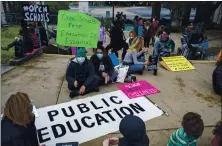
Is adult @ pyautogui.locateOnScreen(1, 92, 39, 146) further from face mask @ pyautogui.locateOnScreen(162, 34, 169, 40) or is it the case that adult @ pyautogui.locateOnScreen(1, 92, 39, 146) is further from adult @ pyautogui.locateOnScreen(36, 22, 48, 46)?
adult @ pyautogui.locateOnScreen(36, 22, 48, 46)

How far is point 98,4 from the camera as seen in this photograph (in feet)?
136

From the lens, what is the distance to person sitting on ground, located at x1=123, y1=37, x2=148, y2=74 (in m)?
5.88

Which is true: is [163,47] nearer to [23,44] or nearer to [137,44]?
[137,44]

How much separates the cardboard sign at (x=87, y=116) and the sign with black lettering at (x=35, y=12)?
11.9 ft

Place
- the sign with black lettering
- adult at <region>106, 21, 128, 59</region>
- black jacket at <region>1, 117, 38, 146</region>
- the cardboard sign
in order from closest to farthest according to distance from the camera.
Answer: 1. black jacket at <region>1, 117, 38, 146</region>
2. the cardboard sign
3. the sign with black lettering
4. adult at <region>106, 21, 128, 59</region>

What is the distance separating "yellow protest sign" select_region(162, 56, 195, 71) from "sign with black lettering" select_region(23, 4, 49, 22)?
400 cm

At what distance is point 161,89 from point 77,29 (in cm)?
250

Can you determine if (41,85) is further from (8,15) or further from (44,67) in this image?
(8,15)

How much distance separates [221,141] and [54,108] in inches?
116

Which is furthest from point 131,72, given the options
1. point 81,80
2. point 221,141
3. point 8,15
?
point 8,15

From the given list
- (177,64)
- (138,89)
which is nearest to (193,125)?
(138,89)

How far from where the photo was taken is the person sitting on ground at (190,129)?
2443 millimetres

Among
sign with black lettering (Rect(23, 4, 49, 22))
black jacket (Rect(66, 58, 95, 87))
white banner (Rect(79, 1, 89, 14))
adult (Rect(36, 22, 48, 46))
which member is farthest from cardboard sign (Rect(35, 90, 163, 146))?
white banner (Rect(79, 1, 89, 14))

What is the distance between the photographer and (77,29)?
17.9ft
